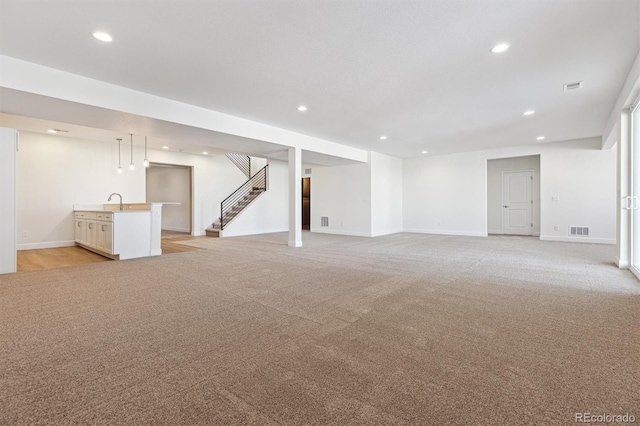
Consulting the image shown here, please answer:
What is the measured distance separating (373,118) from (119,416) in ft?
20.0

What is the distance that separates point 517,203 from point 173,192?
13105 mm

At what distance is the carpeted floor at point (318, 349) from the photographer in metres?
1.53

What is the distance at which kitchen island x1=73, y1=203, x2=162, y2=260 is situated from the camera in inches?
230

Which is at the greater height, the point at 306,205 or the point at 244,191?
the point at 244,191

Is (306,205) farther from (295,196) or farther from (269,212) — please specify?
(295,196)

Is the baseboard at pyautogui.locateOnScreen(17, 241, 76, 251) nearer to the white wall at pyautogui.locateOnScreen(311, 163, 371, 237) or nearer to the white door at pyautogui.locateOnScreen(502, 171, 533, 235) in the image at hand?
the white wall at pyautogui.locateOnScreen(311, 163, 371, 237)

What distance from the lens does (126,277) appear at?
4348mm

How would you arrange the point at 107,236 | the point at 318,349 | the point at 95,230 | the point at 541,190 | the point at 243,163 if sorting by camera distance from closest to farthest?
1. the point at 318,349
2. the point at 107,236
3. the point at 95,230
4. the point at 541,190
5. the point at 243,163

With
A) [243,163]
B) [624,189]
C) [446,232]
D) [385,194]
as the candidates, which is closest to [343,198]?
[385,194]

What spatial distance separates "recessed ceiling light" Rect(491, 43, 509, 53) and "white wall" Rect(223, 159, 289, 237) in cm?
878

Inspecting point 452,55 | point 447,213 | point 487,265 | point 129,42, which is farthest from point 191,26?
point 447,213

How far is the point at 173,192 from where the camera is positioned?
12.1 m

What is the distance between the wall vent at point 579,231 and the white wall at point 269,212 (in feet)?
31.1

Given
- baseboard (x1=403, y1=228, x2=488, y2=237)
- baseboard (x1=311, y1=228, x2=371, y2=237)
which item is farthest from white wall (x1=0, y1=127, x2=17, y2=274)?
baseboard (x1=403, y1=228, x2=488, y2=237)
